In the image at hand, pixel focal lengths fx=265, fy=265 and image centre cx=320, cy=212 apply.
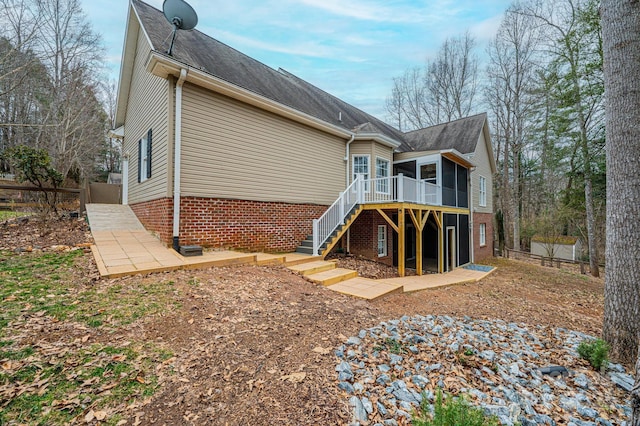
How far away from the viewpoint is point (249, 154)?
745 centimetres

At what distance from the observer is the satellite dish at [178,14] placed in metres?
5.98

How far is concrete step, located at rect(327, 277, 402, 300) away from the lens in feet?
17.5

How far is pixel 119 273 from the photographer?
13.9ft

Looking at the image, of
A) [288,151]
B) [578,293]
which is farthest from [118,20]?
[578,293]

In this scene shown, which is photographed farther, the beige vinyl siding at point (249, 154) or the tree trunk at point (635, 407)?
the beige vinyl siding at point (249, 154)

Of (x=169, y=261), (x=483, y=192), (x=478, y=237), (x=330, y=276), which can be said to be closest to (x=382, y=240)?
(x=330, y=276)

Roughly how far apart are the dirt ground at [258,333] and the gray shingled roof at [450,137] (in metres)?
8.78

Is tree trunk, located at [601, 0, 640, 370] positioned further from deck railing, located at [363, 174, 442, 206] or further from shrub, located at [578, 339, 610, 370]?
deck railing, located at [363, 174, 442, 206]

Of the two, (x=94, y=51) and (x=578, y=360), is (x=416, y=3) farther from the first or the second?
(x=94, y=51)

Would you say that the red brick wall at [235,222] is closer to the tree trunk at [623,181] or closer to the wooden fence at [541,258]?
the tree trunk at [623,181]

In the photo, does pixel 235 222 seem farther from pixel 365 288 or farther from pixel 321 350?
pixel 321 350

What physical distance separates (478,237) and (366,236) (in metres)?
7.83

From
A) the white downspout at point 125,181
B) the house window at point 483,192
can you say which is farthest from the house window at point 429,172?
the white downspout at point 125,181

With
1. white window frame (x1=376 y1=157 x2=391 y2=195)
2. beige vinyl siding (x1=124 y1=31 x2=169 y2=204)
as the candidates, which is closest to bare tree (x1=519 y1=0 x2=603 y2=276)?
white window frame (x1=376 y1=157 x2=391 y2=195)
